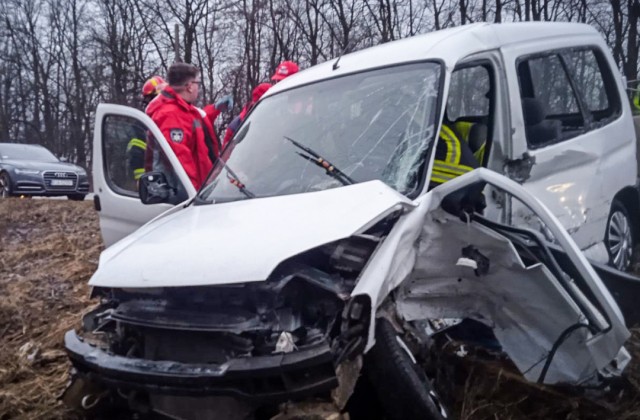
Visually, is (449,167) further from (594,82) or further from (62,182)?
(62,182)

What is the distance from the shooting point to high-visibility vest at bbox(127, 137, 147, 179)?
4.00 metres

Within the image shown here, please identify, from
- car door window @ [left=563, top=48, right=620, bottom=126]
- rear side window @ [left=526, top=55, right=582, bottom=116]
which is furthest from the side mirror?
car door window @ [left=563, top=48, right=620, bottom=126]

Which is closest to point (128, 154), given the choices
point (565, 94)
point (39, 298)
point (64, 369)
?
point (64, 369)

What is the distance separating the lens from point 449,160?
10.5 ft

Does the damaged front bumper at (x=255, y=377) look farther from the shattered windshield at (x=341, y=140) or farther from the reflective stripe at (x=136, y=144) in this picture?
the reflective stripe at (x=136, y=144)

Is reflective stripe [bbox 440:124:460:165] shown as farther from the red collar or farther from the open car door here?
the red collar

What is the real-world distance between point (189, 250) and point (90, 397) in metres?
0.94

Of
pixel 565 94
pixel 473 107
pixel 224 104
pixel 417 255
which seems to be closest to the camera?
pixel 417 255

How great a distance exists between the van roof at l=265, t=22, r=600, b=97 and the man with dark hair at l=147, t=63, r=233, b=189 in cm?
77

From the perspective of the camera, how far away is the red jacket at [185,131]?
4.25 meters

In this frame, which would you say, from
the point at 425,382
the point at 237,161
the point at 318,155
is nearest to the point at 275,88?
the point at 237,161

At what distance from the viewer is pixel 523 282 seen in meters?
2.69

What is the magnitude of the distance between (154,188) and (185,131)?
33.3 inches

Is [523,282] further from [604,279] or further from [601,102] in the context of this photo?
[601,102]
